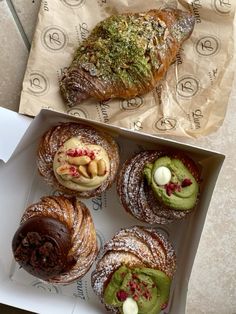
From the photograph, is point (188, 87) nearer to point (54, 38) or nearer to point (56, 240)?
point (54, 38)

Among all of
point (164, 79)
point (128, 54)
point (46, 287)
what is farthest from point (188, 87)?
point (46, 287)

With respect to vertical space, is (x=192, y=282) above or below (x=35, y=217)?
below

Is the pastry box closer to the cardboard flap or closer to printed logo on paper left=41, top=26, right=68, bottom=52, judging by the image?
the cardboard flap

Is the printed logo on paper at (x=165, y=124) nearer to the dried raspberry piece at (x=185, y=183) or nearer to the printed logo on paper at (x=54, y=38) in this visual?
the dried raspberry piece at (x=185, y=183)

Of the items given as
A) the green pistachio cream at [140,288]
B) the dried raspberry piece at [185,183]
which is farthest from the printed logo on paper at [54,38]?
the green pistachio cream at [140,288]

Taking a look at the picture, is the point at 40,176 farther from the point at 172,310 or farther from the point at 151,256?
the point at 172,310

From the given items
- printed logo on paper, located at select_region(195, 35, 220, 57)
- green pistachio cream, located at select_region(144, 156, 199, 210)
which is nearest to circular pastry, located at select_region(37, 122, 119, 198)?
green pistachio cream, located at select_region(144, 156, 199, 210)

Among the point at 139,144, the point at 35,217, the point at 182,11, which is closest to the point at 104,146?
the point at 139,144

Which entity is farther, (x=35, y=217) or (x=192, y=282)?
(x=192, y=282)
